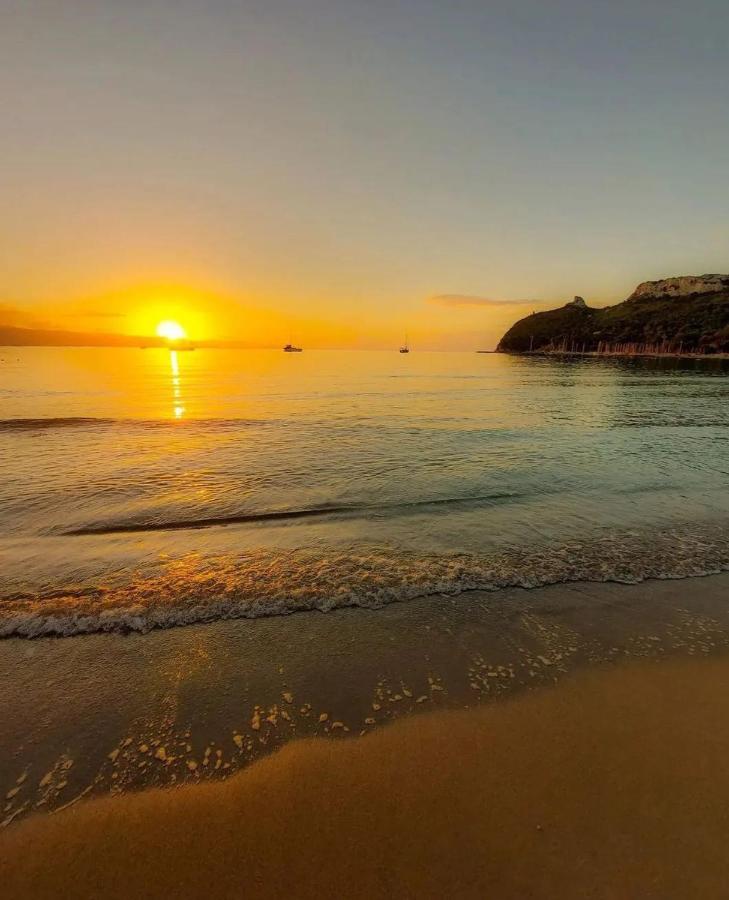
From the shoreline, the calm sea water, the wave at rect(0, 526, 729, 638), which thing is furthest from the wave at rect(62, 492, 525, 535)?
the shoreline

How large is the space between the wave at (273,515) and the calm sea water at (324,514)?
0.07 metres

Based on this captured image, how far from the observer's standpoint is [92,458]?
19438mm

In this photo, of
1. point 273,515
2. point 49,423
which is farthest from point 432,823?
point 49,423

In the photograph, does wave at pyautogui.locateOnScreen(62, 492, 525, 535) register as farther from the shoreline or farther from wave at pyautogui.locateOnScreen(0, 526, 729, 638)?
the shoreline

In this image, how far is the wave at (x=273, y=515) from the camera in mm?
11414

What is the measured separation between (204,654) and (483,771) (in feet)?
A: 12.9

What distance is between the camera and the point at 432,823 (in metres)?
3.94

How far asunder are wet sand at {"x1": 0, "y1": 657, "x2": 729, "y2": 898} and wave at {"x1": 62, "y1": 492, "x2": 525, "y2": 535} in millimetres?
7750

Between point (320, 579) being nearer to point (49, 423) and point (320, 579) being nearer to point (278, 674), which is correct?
point (278, 674)

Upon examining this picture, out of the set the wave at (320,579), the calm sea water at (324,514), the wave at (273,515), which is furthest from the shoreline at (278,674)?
the wave at (273,515)

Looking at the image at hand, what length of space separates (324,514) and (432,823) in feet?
29.2

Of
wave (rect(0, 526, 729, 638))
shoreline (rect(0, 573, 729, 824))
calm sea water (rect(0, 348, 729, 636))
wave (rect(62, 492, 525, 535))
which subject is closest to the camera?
shoreline (rect(0, 573, 729, 824))

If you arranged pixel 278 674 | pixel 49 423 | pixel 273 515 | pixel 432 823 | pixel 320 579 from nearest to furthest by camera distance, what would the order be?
pixel 432 823
pixel 278 674
pixel 320 579
pixel 273 515
pixel 49 423

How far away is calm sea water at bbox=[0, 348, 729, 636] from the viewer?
826 cm
